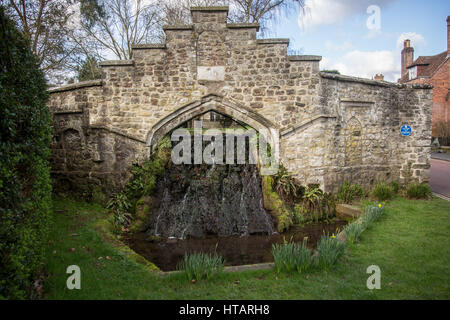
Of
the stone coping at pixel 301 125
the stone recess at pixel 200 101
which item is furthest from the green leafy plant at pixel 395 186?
the stone coping at pixel 301 125

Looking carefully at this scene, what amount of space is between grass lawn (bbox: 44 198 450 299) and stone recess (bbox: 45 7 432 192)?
3.21 m

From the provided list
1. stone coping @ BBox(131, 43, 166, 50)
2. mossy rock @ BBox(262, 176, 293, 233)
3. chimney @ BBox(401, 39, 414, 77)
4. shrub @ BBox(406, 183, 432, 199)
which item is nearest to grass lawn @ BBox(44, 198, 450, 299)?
mossy rock @ BBox(262, 176, 293, 233)

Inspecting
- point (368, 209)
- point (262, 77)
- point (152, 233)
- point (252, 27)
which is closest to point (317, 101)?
point (262, 77)

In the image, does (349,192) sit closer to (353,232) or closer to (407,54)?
(353,232)

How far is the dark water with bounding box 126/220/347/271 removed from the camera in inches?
208

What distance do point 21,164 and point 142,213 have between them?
3983 millimetres

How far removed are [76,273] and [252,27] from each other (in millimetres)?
7371

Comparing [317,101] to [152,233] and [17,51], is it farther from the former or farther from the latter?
[17,51]

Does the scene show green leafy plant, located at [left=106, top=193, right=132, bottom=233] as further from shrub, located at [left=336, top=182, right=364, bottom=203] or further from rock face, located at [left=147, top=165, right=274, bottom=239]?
shrub, located at [left=336, top=182, right=364, bottom=203]

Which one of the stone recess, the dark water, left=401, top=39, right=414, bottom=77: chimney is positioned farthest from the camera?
left=401, top=39, right=414, bottom=77: chimney

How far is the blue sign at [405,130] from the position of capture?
942cm

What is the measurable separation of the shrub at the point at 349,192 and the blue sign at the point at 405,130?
2.53 m

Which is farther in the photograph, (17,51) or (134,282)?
(134,282)

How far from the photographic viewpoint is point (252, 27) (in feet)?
26.1
